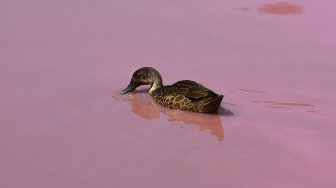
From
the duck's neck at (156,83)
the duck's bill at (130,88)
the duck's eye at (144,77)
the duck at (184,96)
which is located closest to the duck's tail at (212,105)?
the duck at (184,96)

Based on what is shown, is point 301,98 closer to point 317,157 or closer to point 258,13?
point 317,157

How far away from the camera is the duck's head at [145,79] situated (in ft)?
22.2

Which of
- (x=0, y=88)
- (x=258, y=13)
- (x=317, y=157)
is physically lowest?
(x=317, y=157)

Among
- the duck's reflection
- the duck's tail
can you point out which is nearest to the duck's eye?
the duck's reflection

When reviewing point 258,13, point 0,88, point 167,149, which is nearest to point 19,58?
point 0,88

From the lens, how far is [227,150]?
5414mm

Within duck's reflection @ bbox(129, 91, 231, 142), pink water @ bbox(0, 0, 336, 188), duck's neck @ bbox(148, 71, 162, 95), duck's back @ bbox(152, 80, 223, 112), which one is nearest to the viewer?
pink water @ bbox(0, 0, 336, 188)

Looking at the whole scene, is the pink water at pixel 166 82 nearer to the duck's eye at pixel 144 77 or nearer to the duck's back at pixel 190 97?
the duck's back at pixel 190 97

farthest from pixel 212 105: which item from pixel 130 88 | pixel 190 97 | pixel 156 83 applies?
pixel 130 88

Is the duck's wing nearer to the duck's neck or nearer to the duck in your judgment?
the duck

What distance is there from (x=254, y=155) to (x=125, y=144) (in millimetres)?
1083

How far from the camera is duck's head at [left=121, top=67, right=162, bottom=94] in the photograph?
6.77 metres

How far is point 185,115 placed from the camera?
628cm

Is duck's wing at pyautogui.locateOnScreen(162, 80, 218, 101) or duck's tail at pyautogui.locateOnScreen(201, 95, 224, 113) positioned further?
duck's wing at pyautogui.locateOnScreen(162, 80, 218, 101)
